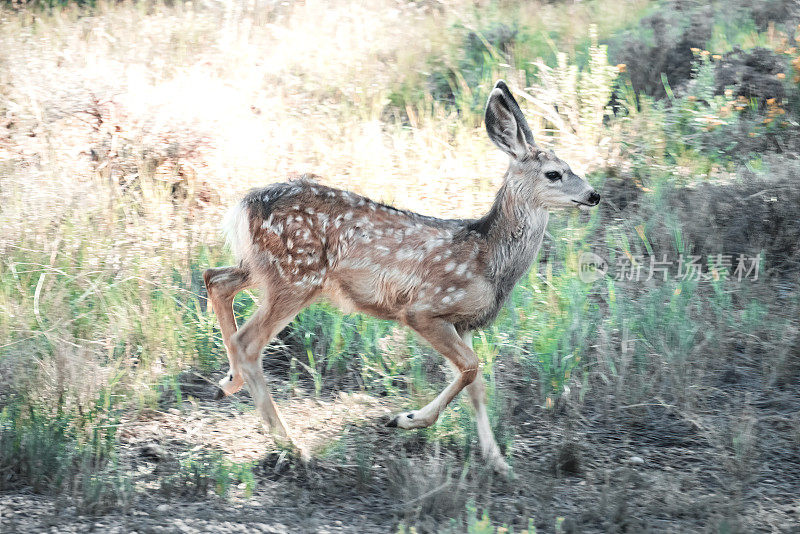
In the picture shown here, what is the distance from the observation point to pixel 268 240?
5.53 metres

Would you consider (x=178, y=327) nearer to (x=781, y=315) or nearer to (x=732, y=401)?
(x=732, y=401)

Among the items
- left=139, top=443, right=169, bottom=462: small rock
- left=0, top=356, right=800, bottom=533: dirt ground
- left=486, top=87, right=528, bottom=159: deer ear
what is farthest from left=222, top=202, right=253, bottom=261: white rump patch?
left=486, top=87, right=528, bottom=159: deer ear

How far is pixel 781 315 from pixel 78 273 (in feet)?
15.9

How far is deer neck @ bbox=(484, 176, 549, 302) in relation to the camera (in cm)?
561

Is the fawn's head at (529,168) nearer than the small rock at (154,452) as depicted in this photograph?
No

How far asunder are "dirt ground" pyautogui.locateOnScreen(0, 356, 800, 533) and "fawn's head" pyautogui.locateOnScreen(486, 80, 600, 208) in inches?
44.9

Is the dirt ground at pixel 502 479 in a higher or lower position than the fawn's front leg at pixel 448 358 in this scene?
lower

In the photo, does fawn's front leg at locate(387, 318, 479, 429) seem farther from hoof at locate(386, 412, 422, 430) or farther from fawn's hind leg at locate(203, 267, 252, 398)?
fawn's hind leg at locate(203, 267, 252, 398)

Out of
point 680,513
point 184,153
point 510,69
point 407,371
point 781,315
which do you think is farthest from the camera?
point 510,69

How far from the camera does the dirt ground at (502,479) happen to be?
14.8 feet

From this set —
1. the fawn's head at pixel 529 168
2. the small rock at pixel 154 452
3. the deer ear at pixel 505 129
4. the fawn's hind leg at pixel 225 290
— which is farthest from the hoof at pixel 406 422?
the deer ear at pixel 505 129

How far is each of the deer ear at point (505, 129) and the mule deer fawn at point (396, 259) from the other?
18mm

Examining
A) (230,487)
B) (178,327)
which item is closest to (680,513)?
(230,487)

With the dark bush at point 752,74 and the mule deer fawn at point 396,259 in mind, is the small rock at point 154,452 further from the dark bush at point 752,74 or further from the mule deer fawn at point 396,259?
the dark bush at point 752,74
